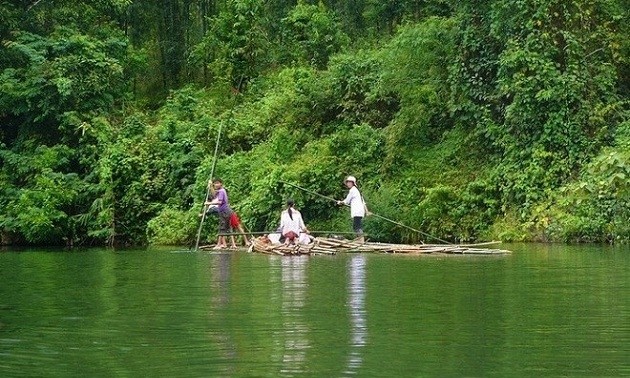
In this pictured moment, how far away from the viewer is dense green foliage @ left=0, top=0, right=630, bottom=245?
90.9 ft

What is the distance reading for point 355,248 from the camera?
22.7 m

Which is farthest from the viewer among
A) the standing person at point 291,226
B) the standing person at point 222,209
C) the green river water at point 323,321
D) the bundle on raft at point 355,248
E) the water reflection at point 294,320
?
the standing person at point 222,209

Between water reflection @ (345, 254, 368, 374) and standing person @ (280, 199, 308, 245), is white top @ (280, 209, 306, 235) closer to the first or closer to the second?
standing person @ (280, 199, 308, 245)

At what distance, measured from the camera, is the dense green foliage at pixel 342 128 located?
27719 millimetres

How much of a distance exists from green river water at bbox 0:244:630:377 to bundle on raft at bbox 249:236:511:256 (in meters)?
2.39

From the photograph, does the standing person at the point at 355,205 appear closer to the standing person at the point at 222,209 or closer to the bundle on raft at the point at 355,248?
the bundle on raft at the point at 355,248

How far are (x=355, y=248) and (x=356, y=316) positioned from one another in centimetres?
1169

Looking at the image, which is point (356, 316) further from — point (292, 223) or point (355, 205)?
point (355, 205)

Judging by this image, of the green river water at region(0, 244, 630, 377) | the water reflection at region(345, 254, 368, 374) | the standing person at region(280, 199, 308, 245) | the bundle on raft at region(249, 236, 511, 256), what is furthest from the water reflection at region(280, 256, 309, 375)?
the standing person at region(280, 199, 308, 245)

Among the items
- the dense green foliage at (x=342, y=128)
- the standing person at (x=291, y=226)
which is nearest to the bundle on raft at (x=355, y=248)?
the standing person at (x=291, y=226)

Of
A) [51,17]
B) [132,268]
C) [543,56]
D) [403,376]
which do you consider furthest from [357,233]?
[51,17]

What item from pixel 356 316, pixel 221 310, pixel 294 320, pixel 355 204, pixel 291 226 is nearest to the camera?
pixel 294 320

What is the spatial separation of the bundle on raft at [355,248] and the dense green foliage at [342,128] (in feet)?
13.9

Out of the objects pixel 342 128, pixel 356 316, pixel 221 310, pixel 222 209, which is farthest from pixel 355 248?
pixel 356 316
